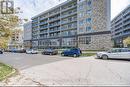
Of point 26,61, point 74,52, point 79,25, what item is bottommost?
point 26,61

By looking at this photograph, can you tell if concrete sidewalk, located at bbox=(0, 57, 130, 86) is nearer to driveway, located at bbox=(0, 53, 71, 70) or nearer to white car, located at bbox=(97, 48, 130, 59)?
Result: driveway, located at bbox=(0, 53, 71, 70)

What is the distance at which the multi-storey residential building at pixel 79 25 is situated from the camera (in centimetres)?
5469

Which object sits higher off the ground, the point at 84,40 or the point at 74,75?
the point at 84,40

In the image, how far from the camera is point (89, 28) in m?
56.8

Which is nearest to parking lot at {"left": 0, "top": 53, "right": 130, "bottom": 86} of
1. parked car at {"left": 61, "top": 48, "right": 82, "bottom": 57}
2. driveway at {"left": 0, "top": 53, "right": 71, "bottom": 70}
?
driveway at {"left": 0, "top": 53, "right": 71, "bottom": 70}

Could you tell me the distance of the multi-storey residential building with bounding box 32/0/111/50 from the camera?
54688 mm

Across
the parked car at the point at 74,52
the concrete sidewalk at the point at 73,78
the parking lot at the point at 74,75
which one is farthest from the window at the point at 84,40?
the concrete sidewalk at the point at 73,78

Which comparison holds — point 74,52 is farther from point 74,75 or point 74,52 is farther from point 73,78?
point 73,78

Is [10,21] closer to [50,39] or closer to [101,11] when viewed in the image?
[101,11]

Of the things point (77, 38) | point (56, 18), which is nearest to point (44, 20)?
point (56, 18)

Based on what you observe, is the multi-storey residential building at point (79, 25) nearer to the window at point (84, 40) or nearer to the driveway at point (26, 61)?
the window at point (84, 40)

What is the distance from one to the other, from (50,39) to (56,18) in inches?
410

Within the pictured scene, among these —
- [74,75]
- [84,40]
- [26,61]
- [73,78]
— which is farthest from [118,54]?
[84,40]

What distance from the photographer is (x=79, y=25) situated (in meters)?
60.9
